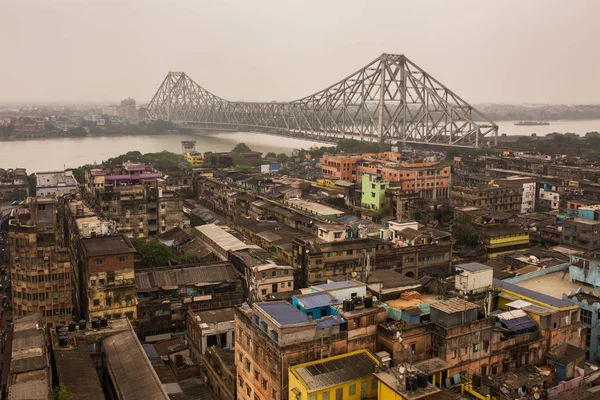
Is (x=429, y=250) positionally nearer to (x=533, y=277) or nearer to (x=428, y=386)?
(x=533, y=277)

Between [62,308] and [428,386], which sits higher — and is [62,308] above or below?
below

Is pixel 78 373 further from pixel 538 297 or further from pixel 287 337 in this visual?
pixel 538 297

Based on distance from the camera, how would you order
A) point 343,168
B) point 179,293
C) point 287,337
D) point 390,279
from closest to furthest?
point 287,337 → point 390,279 → point 179,293 → point 343,168

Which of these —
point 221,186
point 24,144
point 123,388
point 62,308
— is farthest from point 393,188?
point 24,144

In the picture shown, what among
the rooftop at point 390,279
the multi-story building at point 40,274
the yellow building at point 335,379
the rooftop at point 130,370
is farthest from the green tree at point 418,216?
the yellow building at point 335,379

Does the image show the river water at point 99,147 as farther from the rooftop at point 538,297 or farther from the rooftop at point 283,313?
the rooftop at point 538,297

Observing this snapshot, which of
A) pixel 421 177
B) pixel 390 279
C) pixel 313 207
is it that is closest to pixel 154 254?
pixel 390 279
